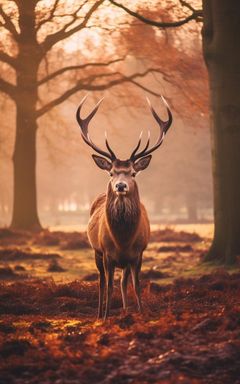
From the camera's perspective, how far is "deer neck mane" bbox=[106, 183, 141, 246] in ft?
26.3

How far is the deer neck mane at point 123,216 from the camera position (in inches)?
315

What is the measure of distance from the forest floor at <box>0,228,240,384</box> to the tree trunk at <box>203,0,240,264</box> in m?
1.00

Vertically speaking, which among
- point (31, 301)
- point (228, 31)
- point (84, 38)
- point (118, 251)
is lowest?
point (31, 301)

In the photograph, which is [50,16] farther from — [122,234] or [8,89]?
[122,234]

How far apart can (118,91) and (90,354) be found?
2014cm

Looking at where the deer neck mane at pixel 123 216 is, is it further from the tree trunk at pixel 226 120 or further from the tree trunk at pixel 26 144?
the tree trunk at pixel 26 144

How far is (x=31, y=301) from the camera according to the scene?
9.81 metres

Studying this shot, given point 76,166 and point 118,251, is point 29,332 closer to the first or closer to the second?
point 118,251

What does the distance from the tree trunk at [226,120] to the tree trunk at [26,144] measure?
35.1 feet

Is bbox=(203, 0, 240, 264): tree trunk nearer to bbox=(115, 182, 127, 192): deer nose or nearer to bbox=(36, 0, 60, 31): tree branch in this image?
bbox=(115, 182, 127, 192): deer nose

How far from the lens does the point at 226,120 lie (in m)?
13.2

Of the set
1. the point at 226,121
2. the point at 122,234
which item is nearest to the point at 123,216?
the point at 122,234

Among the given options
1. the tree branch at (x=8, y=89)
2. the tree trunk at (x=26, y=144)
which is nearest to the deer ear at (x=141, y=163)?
the tree trunk at (x=26, y=144)

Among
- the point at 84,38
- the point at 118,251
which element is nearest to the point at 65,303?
the point at 118,251
